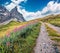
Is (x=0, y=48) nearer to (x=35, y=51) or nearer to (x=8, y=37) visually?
(x=8, y=37)

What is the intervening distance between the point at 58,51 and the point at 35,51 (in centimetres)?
198

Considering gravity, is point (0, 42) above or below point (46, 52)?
above

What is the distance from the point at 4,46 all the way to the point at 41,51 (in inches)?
158

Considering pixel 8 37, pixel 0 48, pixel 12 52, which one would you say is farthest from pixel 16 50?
pixel 8 37

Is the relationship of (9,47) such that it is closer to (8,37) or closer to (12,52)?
(12,52)

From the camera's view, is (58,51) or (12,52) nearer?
(12,52)

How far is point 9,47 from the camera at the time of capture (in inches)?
545

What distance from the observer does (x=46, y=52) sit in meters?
16.0

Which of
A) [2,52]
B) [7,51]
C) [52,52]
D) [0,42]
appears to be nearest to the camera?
[2,52]

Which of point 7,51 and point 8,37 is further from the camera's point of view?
point 8,37

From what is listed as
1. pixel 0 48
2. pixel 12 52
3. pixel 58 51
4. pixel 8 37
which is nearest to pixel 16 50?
pixel 12 52

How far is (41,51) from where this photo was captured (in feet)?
54.0

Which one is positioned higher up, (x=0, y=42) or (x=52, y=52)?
(x=0, y=42)

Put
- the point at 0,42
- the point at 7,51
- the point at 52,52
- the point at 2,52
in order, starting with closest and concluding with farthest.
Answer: the point at 2,52, the point at 7,51, the point at 0,42, the point at 52,52
